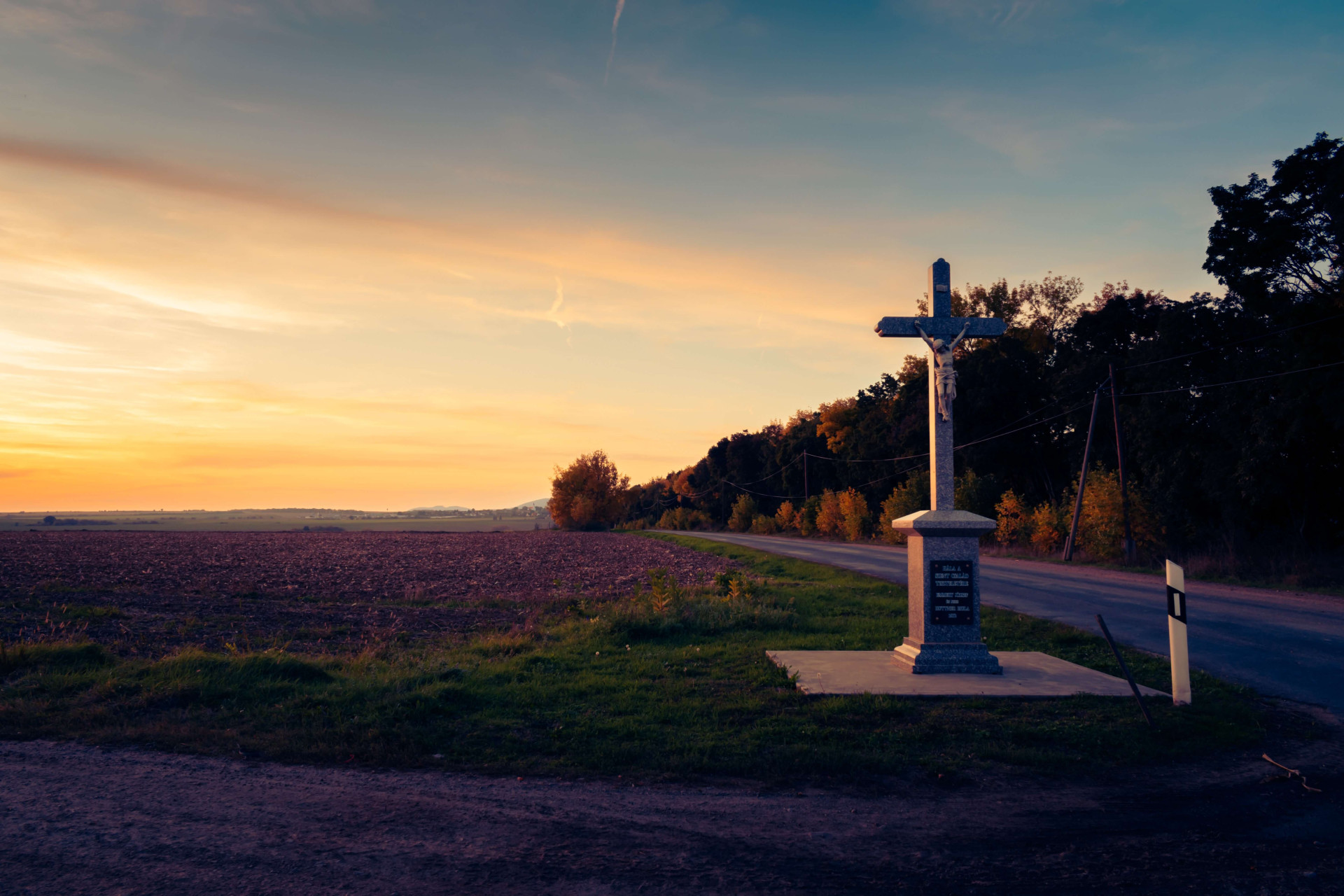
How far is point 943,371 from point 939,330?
23.6 inches

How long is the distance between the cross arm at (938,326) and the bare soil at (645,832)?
5.93m

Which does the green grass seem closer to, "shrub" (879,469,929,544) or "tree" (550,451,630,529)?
"shrub" (879,469,929,544)

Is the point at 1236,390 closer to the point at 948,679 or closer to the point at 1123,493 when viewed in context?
the point at 1123,493

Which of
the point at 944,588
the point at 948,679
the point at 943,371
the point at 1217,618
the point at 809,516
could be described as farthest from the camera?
the point at 809,516

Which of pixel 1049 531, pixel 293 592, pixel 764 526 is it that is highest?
pixel 1049 531

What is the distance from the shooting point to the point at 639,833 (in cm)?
470

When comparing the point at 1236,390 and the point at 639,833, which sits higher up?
the point at 1236,390

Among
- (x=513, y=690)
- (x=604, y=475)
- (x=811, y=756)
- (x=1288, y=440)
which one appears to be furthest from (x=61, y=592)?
(x=604, y=475)

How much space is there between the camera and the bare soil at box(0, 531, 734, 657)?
13227 mm

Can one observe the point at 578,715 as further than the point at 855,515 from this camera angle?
No

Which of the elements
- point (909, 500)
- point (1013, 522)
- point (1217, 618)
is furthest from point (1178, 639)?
point (909, 500)

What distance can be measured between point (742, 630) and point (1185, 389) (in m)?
23.2

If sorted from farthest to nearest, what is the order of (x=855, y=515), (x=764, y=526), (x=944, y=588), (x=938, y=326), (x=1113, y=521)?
(x=764, y=526) < (x=855, y=515) < (x=1113, y=521) < (x=938, y=326) < (x=944, y=588)

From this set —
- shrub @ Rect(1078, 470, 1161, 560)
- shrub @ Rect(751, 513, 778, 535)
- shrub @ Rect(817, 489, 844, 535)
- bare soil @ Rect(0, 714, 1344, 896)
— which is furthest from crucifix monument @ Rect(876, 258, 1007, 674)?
shrub @ Rect(751, 513, 778, 535)
